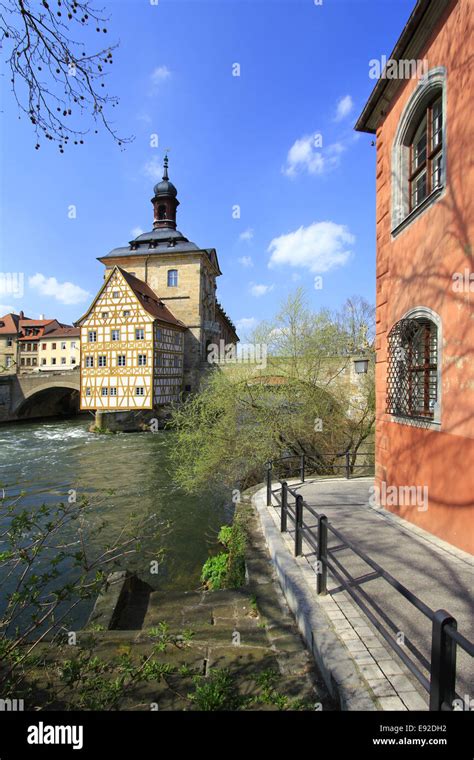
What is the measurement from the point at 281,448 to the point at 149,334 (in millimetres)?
19964

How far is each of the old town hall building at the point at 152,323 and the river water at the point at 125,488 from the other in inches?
172

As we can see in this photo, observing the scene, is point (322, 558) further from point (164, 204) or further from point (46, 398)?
point (164, 204)

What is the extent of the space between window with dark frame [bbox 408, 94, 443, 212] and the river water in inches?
238

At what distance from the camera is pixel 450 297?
188 inches

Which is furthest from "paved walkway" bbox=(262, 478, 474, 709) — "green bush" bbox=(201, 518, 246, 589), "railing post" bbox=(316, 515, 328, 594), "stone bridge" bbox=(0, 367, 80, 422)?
"stone bridge" bbox=(0, 367, 80, 422)

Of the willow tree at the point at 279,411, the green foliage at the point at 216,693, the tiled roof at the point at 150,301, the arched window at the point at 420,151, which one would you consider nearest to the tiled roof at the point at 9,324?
the tiled roof at the point at 150,301

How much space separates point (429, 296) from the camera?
5.23 metres

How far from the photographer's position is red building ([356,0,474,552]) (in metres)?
4.48

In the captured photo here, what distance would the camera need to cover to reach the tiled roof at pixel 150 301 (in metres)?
29.1

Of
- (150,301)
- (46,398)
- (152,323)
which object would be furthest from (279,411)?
(46,398)

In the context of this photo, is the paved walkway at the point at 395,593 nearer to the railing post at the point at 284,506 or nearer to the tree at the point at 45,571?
the railing post at the point at 284,506

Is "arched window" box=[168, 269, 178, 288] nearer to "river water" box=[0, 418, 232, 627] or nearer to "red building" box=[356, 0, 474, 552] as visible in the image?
"river water" box=[0, 418, 232, 627]

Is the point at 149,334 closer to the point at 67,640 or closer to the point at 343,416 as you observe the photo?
the point at 343,416
